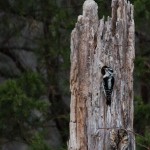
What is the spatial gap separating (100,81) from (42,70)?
4.99 metres

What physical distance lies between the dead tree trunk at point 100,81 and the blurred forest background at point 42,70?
9.16 ft

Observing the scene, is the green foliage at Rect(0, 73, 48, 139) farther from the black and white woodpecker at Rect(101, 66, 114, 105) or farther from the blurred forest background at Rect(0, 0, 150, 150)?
the black and white woodpecker at Rect(101, 66, 114, 105)

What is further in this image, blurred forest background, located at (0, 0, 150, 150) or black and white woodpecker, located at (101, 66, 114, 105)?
blurred forest background, located at (0, 0, 150, 150)

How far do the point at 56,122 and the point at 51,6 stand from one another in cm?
153

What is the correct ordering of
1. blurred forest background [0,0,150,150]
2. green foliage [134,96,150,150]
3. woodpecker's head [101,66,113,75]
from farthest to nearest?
green foliage [134,96,150,150]
blurred forest background [0,0,150,150]
woodpecker's head [101,66,113,75]

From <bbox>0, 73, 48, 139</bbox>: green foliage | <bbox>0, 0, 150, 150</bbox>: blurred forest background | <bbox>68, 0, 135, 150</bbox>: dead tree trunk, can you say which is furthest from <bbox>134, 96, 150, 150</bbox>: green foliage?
<bbox>68, 0, 135, 150</bbox>: dead tree trunk

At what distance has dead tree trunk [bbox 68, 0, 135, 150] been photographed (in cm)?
397

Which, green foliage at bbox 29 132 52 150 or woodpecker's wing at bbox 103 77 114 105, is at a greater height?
woodpecker's wing at bbox 103 77 114 105

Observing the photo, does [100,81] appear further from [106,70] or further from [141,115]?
[141,115]

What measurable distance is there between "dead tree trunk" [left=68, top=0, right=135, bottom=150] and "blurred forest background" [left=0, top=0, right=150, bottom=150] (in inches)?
110

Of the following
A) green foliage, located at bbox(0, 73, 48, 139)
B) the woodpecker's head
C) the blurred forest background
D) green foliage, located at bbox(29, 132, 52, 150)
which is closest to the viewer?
the woodpecker's head

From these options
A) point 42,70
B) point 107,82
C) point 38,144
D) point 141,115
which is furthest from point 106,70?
point 42,70

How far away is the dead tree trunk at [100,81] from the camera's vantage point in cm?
397

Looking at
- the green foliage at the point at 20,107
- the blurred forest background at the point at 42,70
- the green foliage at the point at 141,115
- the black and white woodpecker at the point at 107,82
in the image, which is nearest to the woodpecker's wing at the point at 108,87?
the black and white woodpecker at the point at 107,82
